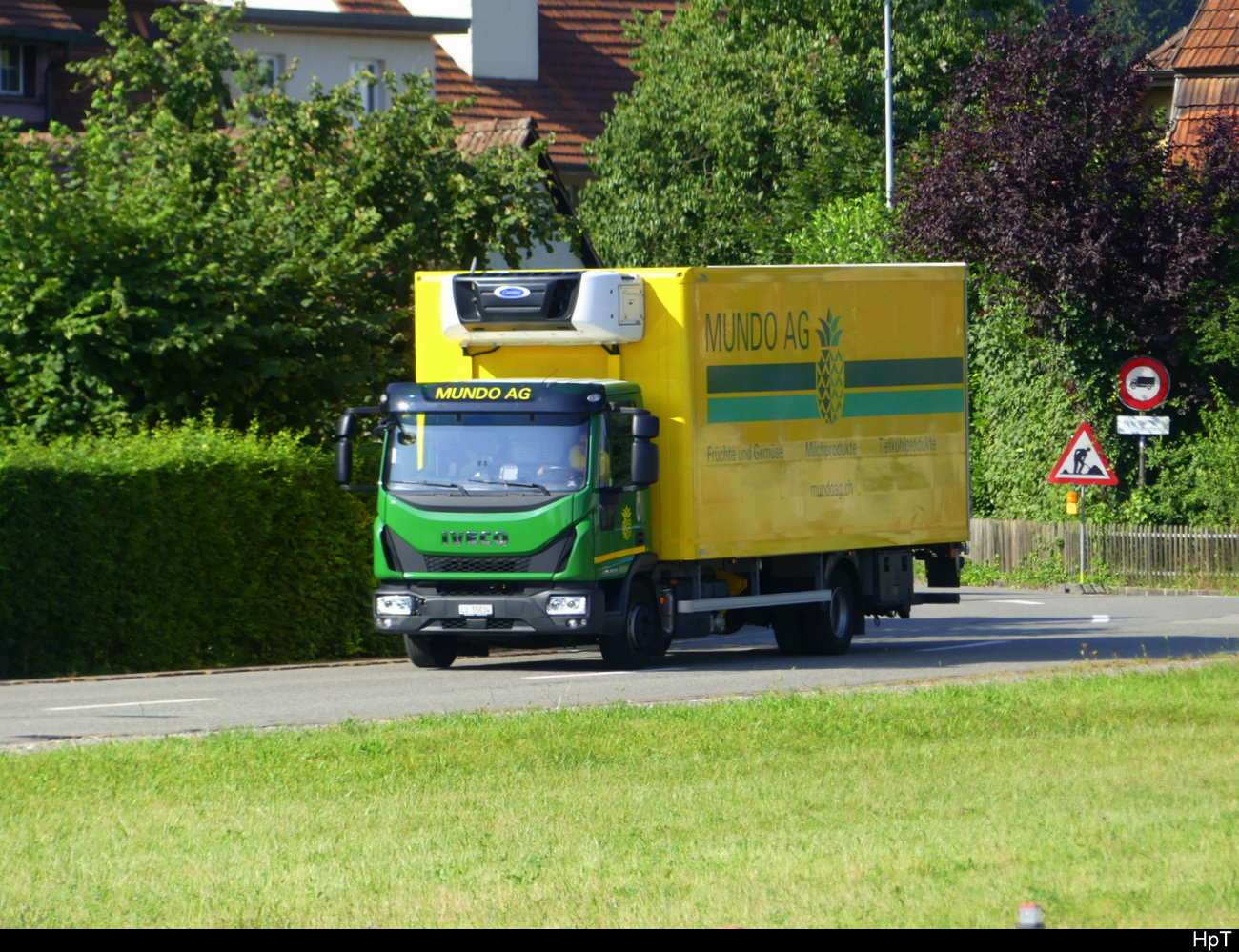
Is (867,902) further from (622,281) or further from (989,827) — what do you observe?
(622,281)

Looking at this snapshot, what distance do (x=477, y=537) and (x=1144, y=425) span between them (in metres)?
19.8

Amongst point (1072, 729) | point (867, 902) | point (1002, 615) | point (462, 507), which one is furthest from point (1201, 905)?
point (1002, 615)

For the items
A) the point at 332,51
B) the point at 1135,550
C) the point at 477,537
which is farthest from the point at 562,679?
the point at 332,51

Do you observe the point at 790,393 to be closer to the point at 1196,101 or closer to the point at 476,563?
the point at 476,563

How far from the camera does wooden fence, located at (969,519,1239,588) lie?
35.4 meters

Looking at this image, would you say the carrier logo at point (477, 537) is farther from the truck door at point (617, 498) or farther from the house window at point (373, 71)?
the house window at point (373, 71)

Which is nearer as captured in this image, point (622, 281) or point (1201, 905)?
point (1201, 905)

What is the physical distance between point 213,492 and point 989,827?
42.4 feet

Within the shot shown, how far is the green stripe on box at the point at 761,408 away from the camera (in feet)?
64.6

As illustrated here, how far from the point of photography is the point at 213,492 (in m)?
21.2

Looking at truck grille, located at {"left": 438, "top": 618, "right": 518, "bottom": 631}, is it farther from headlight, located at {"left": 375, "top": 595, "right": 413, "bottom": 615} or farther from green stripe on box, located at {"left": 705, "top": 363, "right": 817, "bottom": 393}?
green stripe on box, located at {"left": 705, "top": 363, "right": 817, "bottom": 393}

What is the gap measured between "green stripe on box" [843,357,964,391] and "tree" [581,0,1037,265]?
2744 centimetres

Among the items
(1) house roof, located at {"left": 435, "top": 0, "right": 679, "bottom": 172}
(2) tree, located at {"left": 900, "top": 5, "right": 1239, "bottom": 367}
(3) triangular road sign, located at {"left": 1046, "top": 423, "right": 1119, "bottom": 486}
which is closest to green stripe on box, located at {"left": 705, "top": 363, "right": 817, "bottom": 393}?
(3) triangular road sign, located at {"left": 1046, "top": 423, "right": 1119, "bottom": 486}

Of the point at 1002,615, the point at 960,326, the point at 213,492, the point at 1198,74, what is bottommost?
the point at 1002,615
